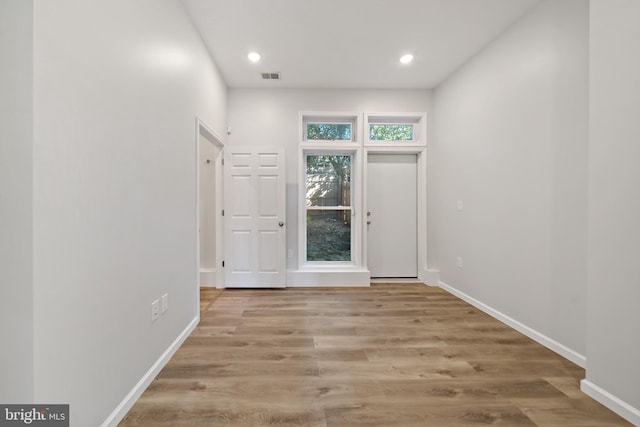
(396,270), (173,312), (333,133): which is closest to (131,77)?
(173,312)

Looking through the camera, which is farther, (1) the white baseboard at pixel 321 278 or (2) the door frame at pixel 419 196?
(2) the door frame at pixel 419 196

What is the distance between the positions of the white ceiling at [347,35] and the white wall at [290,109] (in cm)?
26

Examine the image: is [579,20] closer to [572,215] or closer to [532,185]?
[532,185]

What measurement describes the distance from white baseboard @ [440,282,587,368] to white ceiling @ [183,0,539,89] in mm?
2755

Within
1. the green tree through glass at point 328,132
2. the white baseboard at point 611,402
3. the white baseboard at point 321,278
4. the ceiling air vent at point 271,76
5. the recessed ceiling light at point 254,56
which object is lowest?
the white baseboard at point 611,402

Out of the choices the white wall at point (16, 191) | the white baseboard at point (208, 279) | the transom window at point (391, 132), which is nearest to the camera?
the white wall at point (16, 191)

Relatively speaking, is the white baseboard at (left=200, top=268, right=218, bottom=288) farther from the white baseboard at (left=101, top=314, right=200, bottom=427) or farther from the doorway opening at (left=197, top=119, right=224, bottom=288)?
the white baseboard at (left=101, top=314, right=200, bottom=427)

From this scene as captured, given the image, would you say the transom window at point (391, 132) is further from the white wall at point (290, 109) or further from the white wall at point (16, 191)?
the white wall at point (16, 191)

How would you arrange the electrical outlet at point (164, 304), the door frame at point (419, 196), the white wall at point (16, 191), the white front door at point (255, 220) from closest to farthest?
1. the white wall at point (16, 191)
2. the electrical outlet at point (164, 304)
3. the white front door at point (255, 220)
4. the door frame at point (419, 196)

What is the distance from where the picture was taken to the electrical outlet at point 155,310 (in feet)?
5.87

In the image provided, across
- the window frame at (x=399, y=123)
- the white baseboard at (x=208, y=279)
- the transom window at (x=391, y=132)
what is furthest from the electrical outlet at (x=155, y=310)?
the transom window at (x=391, y=132)

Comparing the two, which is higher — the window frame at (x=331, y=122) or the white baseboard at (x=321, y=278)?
the window frame at (x=331, y=122)

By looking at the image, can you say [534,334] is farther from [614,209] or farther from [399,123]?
[399,123]

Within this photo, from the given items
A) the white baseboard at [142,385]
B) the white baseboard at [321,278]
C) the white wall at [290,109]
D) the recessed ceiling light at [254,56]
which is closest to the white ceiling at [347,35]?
the recessed ceiling light at [254,56]
